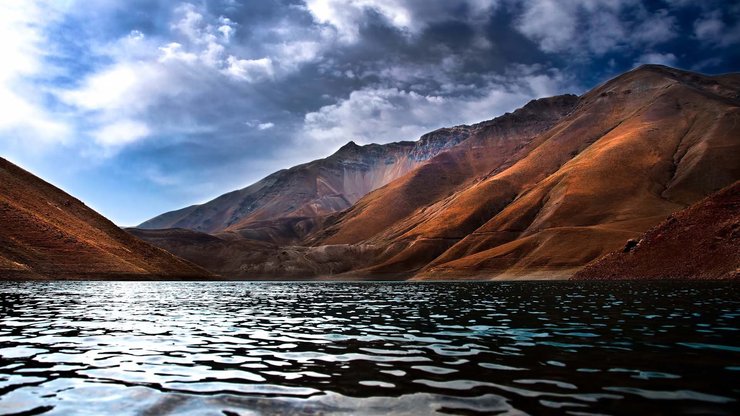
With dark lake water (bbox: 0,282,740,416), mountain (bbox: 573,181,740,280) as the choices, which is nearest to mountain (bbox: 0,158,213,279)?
dark lake water (bbox: 0,282,740,416)

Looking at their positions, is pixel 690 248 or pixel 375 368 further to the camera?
pixel 690 248

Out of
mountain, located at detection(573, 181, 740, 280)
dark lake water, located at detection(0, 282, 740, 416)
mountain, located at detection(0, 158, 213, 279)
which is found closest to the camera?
dark lake water, located at detection(0, 282, 740, 416)

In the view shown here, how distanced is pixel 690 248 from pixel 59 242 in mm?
162342

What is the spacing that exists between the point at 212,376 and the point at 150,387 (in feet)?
5.90

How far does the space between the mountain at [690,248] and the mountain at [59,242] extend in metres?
137

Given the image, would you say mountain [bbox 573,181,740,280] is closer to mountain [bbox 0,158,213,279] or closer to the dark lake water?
the dark lake water

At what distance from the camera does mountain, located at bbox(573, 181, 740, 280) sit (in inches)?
4279

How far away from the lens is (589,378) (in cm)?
1328

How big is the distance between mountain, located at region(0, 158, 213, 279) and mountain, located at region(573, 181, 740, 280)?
5375 inches

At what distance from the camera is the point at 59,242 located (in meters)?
138

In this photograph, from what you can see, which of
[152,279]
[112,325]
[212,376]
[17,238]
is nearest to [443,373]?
[212,376]

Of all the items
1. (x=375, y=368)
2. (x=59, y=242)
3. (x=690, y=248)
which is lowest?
(x=375, y=368)

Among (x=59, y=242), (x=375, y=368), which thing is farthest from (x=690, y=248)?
(x=59, y=242)

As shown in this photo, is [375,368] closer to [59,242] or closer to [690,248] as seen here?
[690,248]
